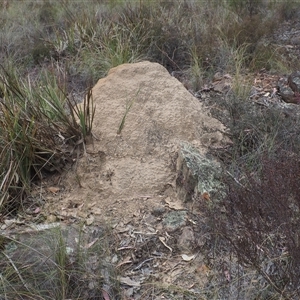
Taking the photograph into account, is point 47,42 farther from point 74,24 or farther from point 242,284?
point 242,284

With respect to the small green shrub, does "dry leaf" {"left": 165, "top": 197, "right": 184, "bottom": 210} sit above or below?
below

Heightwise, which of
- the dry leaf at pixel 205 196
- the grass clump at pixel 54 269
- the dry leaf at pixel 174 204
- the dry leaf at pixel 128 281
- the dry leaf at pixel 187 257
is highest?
the grass clump at pixel 54 269

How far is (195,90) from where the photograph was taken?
5.57 m

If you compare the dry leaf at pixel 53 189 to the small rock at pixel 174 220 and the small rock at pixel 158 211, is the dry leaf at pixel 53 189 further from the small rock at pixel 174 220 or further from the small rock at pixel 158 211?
the small rock at pixel 174 220

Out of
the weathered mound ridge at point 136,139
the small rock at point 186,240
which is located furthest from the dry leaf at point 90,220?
the small rock at point 186,240

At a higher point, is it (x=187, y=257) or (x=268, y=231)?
(x=268, y=231)

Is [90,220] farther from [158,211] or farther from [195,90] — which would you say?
[195,90]

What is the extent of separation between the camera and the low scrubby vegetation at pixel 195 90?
3.04 m

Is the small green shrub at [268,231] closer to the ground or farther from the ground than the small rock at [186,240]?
farther from the ground

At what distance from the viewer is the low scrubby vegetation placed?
9.97ft

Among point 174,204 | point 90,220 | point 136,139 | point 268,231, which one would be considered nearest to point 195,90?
point 136,139

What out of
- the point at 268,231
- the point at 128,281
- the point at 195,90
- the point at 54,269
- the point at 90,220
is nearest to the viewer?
the point at 268,231

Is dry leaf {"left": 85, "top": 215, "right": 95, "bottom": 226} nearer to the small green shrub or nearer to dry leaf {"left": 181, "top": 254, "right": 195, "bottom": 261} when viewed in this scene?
dry leaf {"left": 181, "top": 254, "right": 195, "bottom": 261}

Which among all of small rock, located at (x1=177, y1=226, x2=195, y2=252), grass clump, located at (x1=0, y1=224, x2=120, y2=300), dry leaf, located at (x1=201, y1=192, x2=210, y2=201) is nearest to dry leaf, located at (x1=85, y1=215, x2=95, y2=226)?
grass clump, located at (x1=0, y1=224, x2=120, y2=300)
